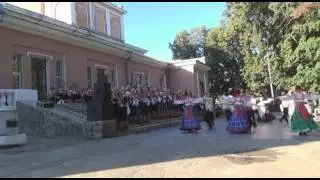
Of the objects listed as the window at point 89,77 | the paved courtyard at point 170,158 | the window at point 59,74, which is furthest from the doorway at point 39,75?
the paved courtyard at point 170,158

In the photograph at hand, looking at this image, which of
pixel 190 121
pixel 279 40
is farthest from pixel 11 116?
pixel 279 40

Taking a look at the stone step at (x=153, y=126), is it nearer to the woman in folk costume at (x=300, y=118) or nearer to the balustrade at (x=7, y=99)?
the balustrade at (x=7, y=99)

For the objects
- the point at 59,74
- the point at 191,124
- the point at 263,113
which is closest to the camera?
the point at 191,124

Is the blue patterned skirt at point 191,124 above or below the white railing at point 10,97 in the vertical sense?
below

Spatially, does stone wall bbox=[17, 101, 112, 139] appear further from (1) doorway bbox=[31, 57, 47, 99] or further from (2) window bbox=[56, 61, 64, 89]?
(2) window bbox=[56, 61, 64, 89]

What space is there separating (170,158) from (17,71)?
12541 millimetres

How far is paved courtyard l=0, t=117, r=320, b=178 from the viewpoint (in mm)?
10672

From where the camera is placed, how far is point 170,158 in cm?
1259

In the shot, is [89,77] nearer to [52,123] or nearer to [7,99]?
[7,99]

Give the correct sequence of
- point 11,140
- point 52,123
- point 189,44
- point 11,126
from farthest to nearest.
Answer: point 189,44 < point 52,123 < point 11,126 < point 11,140

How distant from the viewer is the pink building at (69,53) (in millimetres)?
22625

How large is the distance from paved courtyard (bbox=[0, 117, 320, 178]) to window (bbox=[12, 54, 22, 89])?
6.20 metres

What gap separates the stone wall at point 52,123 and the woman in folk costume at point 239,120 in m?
4.77

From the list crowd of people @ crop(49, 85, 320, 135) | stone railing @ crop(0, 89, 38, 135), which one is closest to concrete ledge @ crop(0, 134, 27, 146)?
stone railing @ crop(0, 89, 38, 135)
